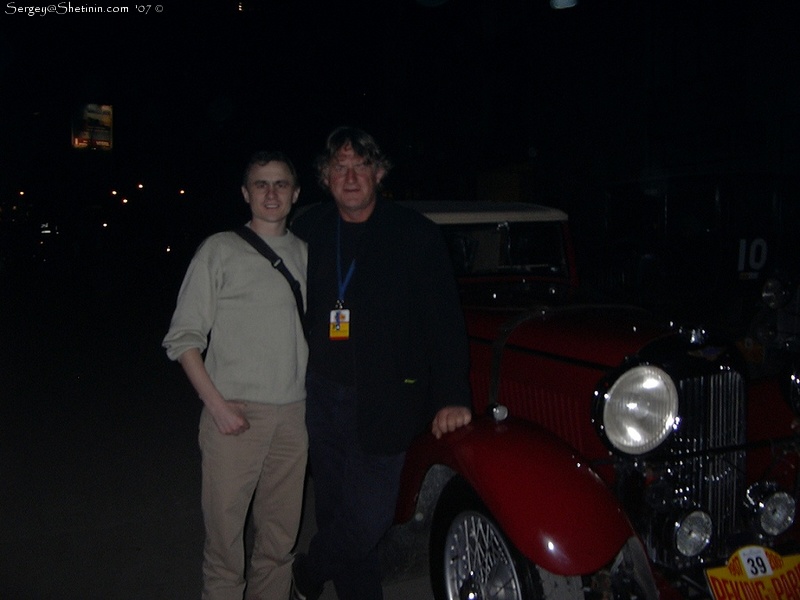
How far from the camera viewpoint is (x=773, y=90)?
1031 centimetres

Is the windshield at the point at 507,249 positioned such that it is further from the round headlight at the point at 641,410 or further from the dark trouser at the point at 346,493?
the round headlight at the point at 641,410

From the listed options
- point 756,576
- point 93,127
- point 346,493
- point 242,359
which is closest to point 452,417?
point 346,493

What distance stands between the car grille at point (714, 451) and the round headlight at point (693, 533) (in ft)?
0.24

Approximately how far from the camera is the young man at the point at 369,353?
2.55 metres

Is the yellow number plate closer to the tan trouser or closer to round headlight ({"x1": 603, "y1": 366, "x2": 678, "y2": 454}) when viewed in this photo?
round headlight ({"x1": 603, "y1": 366, "x2": 678, "y2": 454})

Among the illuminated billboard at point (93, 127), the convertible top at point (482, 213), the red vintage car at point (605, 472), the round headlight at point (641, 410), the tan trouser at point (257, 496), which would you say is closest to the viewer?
the red vintage car at point (605, 472)

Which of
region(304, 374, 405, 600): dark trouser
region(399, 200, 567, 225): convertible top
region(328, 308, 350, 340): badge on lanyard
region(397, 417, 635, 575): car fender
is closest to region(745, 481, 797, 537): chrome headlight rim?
region(397, 417, 635, 575): car fender

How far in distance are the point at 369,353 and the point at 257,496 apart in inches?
32.4

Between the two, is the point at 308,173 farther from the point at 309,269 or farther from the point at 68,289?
the point at 309,269

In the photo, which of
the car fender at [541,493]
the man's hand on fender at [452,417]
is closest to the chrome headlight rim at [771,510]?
the car fender at [541,493]

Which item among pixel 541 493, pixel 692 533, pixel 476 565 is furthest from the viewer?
pixel 476 565

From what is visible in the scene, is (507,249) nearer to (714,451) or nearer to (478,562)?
(714,451)

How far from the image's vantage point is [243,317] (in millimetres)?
2604

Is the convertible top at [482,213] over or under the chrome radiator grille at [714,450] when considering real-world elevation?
over
